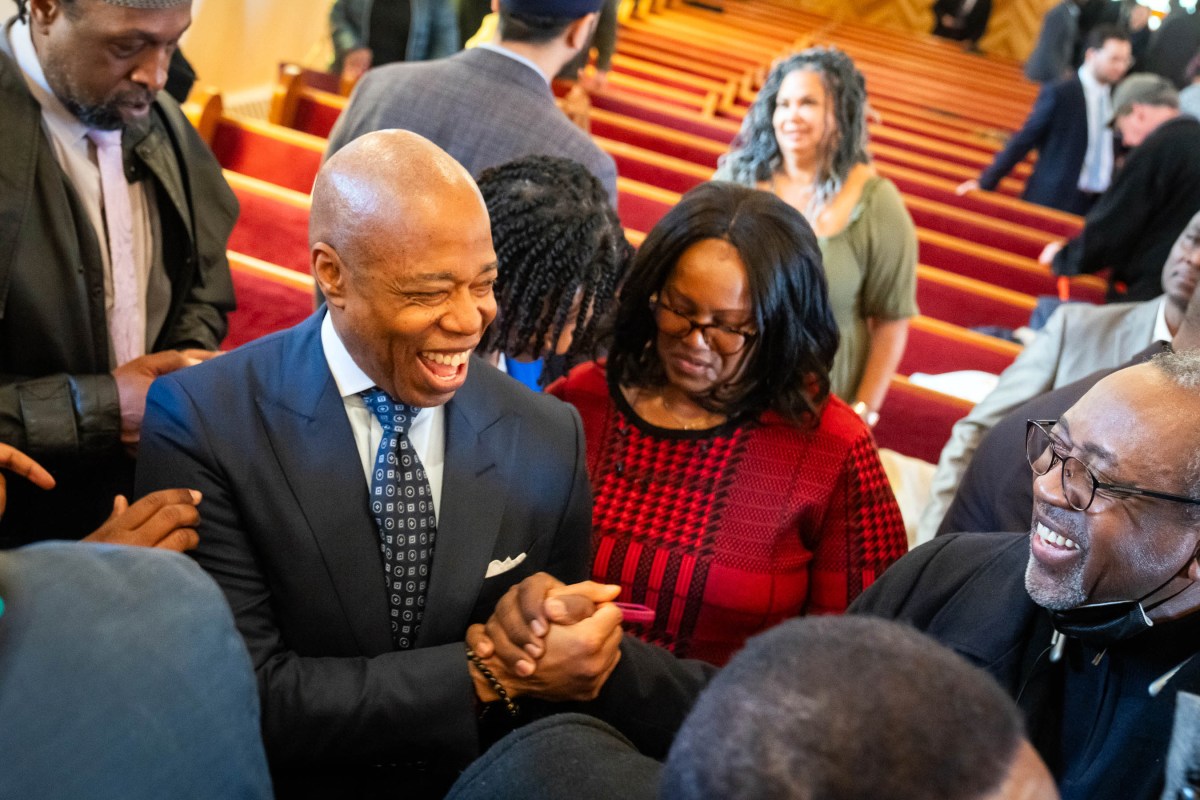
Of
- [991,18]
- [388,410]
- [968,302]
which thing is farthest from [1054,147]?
[991,18]

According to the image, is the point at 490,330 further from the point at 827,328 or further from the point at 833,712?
the point at 833,712

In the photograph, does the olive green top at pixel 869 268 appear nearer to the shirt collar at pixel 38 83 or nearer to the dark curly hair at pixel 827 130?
the dark curly hair at pixel 827 130

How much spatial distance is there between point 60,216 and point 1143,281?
3425mm

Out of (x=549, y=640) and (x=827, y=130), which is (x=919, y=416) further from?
(x=549, y=640)

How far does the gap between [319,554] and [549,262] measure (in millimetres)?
647

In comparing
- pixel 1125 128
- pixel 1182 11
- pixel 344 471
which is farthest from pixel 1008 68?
pixel 344 471

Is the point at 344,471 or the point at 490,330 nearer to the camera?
the point at 344,471

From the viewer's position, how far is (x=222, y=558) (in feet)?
4.29

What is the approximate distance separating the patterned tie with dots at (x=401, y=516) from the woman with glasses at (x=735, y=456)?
407 millimetres

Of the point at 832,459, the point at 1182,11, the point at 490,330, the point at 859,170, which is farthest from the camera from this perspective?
the point at 1182,11

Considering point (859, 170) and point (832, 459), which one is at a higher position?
point (859, 170)

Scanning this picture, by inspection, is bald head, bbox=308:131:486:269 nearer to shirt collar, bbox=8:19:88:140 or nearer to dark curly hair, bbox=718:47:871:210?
shirt collar, bbox=8:19:88:140

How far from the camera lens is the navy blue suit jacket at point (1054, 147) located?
5.36 metres

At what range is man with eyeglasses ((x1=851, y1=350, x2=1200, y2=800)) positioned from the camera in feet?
4.09
